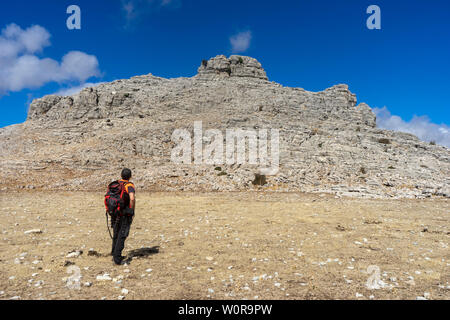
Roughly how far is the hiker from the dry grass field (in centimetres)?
63

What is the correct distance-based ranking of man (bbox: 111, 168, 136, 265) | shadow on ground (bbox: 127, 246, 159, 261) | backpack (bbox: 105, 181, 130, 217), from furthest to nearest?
shadow on ground (bbox: 127, 246, 159, 261) → man (bbox: 111, 168, 136, 265) → backpack (bbox: 105, 181, 130, 217)

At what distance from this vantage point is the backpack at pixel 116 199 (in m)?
7.35

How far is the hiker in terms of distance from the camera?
7.37 m

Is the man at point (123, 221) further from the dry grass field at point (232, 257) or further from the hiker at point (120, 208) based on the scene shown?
the dry grass field at point (232, 257)

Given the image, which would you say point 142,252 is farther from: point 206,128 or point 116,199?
point 206,128

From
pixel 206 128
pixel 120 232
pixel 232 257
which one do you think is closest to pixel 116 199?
pixel 120 232

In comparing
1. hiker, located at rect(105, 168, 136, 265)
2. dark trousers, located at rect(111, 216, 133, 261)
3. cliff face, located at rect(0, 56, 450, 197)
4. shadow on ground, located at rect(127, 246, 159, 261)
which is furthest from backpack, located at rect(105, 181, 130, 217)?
cliff face, located at rect(0, 56, 450, 197)

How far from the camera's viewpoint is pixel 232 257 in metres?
8.27

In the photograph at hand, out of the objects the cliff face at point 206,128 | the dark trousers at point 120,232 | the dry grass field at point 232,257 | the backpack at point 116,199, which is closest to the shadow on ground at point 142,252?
the dry grass field at point 232,257

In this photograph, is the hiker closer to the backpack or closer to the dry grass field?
the backpack

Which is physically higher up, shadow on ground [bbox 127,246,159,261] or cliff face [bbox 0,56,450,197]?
cliff face [bbox 0,56,450,197]

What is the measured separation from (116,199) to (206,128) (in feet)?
132

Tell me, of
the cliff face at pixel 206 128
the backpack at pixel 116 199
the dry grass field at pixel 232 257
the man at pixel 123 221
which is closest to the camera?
the dry grass field at pixel 232 257

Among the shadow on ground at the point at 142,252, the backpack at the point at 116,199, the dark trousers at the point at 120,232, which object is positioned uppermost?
the backpack at the point at 116,199
